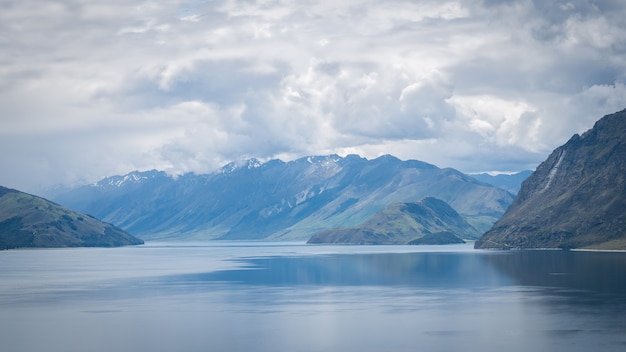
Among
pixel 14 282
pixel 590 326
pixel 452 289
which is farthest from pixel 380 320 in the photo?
pixel 14 282

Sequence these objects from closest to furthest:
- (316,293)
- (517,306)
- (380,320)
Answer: (380,320), (517,306), (316,293)

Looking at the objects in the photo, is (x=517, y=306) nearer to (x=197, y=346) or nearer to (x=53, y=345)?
(x=197, y=346)

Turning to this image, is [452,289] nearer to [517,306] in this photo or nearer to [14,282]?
[517,306]

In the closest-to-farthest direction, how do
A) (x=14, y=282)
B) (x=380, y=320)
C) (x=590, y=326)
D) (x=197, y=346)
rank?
(x=197, y=346)
(x=590, y=326)
(x=380, y=320)
(x=14, y=282)

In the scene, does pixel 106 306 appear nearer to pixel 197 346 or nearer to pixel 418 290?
pixel 197 346

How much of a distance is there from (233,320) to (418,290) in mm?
62149

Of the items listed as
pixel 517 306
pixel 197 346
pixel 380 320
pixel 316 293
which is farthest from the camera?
pixel 316 293

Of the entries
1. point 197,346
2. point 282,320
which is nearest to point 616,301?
point 282,320

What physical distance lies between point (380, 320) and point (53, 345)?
1901 inches

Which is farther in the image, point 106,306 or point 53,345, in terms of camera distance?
point 106,306

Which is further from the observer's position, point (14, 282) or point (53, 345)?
point (14, 282)

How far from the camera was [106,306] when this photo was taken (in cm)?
14012

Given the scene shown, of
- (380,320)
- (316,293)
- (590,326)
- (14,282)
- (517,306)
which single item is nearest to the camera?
(590,326)

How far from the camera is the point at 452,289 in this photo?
171 metres
